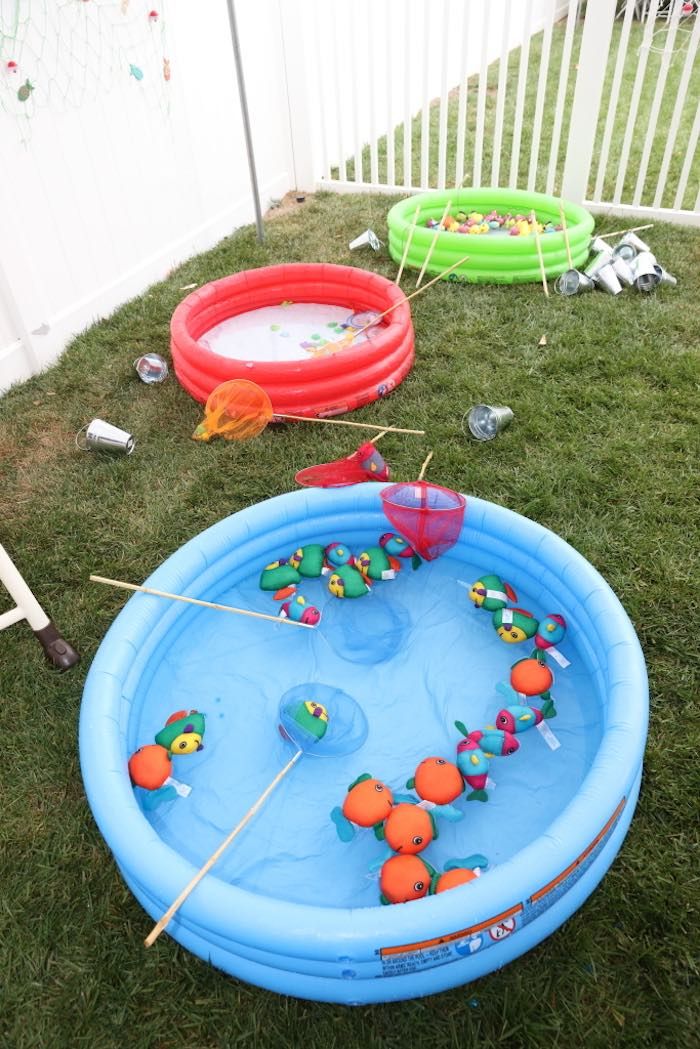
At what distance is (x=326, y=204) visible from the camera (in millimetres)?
6930

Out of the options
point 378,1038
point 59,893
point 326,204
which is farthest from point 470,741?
A: point 326,204

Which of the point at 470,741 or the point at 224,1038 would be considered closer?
the point at 224,1038

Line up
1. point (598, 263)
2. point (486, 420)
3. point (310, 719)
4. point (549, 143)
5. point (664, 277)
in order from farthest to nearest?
point (549, 143) → point (598, 263) → point (664, 277) → point (486, 420) → point (310, 719)

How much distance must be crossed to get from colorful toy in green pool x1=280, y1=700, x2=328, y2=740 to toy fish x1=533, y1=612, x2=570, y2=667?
2.84 feet

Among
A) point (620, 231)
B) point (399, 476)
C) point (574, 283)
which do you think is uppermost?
point (399, 476)

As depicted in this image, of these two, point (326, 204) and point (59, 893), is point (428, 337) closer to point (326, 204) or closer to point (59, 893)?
point (326, 204)

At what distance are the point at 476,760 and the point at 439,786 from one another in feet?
0.52

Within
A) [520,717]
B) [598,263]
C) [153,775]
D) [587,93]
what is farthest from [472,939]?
[587,93]

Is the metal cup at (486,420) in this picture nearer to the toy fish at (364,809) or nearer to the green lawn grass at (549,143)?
the toy fish at (364,809)

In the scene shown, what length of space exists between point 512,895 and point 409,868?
0.36 m

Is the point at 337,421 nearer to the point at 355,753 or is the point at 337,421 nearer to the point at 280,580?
the point at 280,580

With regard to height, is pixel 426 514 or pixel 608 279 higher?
pixel 426 514

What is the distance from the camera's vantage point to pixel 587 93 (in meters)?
5.77

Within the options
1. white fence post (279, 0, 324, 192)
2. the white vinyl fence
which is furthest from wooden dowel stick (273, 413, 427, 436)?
white fence post (279, 0, 324, 192)
